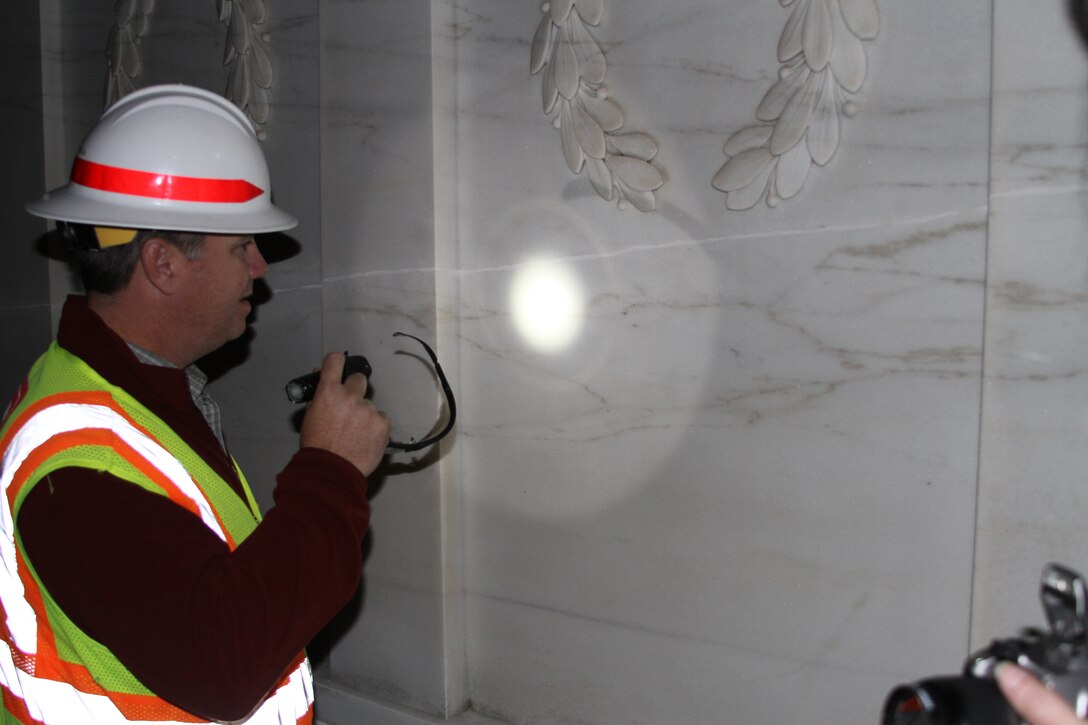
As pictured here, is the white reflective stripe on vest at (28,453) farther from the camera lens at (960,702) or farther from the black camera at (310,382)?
the camera lens at (960,702)

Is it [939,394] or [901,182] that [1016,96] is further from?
[939,394]

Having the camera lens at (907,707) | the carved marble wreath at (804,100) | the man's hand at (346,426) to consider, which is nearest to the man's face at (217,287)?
the man's hand at (346,426)

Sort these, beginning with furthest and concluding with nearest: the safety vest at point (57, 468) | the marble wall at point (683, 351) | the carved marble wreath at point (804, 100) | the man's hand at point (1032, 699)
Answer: the carved marble wreath at point (804, 100)
the marble wall at point (683, 351)
the safety vest at point (57, 468)
the man's hand at point (1032, 699)

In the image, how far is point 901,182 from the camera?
2.32 metres

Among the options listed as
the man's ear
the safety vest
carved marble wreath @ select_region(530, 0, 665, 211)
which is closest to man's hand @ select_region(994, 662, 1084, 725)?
the safety vest

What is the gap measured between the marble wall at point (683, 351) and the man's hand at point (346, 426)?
3.95ft

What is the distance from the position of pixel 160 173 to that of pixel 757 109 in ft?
5.03

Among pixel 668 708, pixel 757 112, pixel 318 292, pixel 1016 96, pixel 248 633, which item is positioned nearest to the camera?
pixel 248 633

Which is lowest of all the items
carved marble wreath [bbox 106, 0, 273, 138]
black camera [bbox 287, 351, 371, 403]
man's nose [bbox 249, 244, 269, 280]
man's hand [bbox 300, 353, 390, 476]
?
man's hand [bbox 300, 353, 390, 476]

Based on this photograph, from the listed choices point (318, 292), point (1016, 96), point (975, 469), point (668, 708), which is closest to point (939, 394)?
point (975, 469)

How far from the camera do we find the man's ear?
1805 millimetres

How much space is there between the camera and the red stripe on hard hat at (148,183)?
1860mm

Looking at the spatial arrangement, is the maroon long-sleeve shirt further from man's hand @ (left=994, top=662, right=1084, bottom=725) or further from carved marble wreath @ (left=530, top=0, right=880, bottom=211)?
carved marble wreath @ (left=530, top=0, right=880, bottom=211)

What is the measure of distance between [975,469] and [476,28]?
2.03 metres
